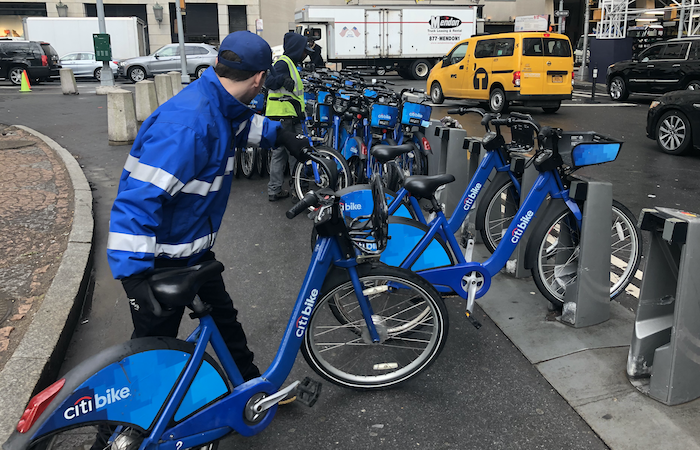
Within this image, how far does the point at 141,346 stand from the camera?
7.34 feet

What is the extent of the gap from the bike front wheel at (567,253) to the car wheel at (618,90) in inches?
628

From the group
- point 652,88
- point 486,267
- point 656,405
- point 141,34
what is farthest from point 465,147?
point 141,34

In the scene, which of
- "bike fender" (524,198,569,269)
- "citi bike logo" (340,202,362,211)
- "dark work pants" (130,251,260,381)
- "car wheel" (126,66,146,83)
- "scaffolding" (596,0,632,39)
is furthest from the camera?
"car wheel" (126,66,146,83)

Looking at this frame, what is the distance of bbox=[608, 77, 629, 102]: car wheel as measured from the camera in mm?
18219

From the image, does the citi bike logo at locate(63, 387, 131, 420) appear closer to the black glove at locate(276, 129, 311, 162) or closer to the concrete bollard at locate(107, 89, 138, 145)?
the black glove at locate(276, 129, 311, 162)

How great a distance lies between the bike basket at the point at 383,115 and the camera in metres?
6.61

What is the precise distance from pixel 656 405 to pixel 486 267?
1.26 m

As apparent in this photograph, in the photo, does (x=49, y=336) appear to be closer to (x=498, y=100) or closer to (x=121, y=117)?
(x=121, y=117)

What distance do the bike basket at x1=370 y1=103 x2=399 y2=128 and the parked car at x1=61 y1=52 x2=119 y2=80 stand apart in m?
23.7

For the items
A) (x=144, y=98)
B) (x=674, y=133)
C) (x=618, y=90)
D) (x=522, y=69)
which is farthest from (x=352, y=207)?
(x=618, y=90)

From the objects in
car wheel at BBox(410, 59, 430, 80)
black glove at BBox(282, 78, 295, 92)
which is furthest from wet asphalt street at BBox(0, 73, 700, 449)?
car wheel at BBox(410, 59, 430, 80)

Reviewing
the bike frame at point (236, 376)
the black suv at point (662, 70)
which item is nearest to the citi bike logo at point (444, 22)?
the black suv at point (662, 70)

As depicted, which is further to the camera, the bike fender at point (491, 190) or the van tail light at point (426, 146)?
the van tail light at point (426, 146)

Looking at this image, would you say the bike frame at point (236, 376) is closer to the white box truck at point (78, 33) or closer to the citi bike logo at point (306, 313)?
the citi bike logo at point (306, 313)
